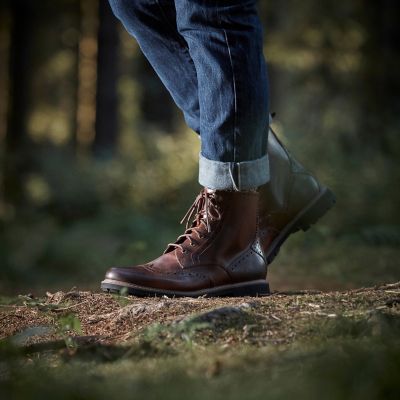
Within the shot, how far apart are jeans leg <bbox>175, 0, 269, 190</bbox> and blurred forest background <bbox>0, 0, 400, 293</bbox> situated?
2087mm

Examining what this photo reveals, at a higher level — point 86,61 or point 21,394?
point 86,61

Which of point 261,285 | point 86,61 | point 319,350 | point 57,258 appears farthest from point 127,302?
point 86,61

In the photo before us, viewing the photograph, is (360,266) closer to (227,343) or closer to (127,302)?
(127,302)

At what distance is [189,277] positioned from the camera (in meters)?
2.67

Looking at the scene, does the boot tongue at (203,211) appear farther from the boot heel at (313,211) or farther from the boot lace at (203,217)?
the boot heel at (313,211)

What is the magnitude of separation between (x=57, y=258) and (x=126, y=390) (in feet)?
20.0

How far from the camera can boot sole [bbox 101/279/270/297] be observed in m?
2.66

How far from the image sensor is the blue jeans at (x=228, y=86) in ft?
8.11

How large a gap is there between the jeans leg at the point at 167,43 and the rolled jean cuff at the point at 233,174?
0.87ft

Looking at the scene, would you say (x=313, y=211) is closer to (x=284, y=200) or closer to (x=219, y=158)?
(x=284, y=200)

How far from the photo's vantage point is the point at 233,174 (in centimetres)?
259

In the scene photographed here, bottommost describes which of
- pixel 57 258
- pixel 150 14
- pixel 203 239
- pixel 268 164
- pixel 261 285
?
pixel 57 258

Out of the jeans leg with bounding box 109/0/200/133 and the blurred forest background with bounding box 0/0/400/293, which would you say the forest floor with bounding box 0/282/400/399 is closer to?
the jeans leg with bounding box 109/0/200/133

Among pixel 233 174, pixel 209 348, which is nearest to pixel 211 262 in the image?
pixel 233 174
